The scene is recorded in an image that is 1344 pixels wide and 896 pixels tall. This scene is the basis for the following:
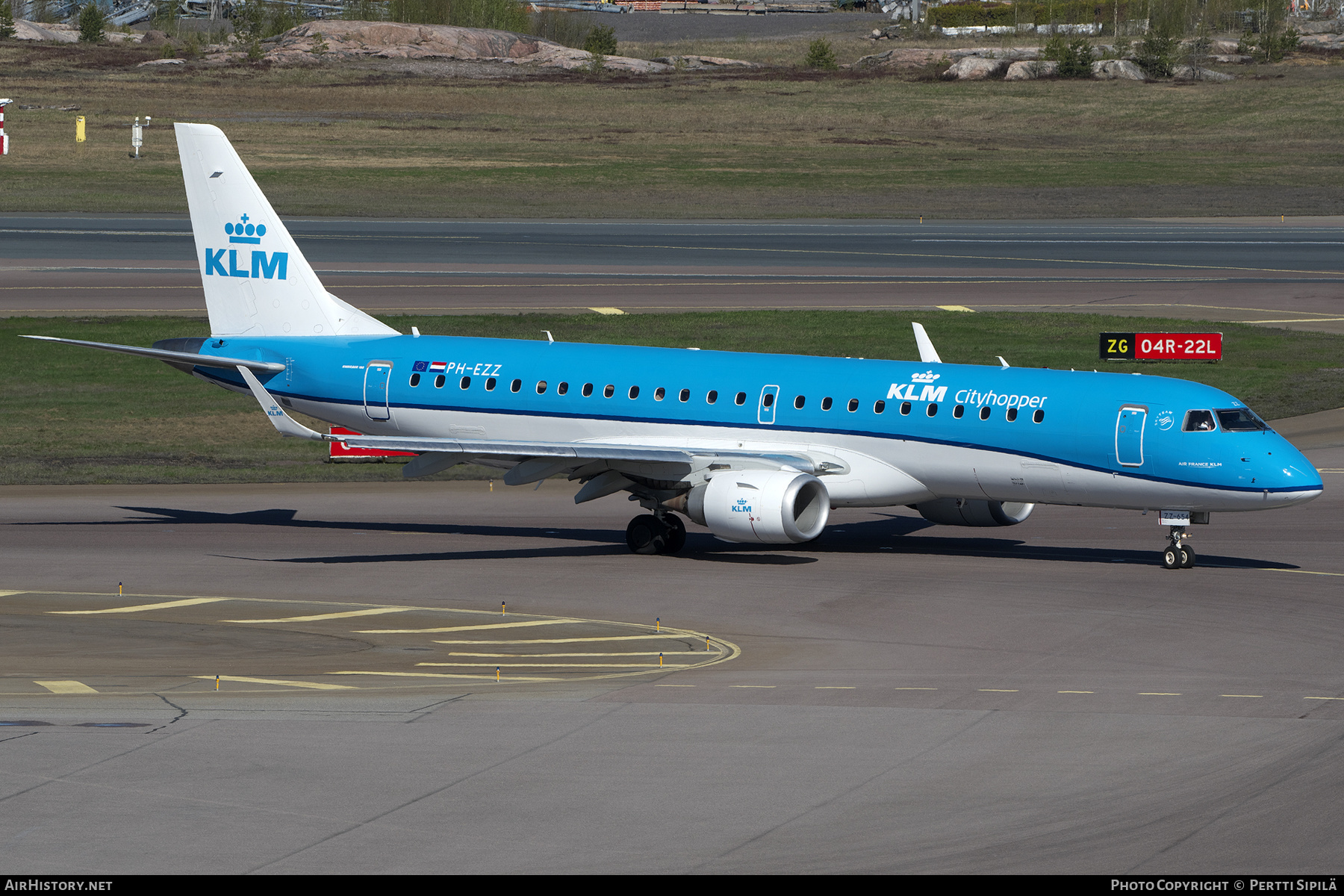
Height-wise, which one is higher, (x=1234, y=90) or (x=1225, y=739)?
(x=1234, y=90)

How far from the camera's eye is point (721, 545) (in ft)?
134

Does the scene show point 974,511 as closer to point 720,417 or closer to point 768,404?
point 768,404

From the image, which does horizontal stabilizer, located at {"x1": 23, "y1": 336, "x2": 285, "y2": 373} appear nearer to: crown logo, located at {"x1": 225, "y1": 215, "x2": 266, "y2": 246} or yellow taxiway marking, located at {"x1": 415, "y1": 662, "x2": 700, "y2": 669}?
crown logo, located at {"x1": 225, "y1": 215, "x2": 266, "y2": 246}

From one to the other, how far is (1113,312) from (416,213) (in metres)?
55.8

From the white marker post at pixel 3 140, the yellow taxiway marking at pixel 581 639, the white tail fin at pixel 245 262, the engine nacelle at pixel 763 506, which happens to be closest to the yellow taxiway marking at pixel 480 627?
the yellow taxiway marking at pixel 581 639

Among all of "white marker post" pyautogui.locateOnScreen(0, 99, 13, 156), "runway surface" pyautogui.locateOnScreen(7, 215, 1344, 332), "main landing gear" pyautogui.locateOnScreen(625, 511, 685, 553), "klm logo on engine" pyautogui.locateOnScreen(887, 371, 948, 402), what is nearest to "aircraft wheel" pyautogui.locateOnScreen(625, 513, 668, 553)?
"main landing gear" pyautogui.locateOnScreen(625, 511, 685, 553)

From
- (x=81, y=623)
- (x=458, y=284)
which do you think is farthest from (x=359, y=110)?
(x=81, y=623)

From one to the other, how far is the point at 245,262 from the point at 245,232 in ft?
2.48

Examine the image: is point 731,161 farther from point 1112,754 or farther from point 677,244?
point 1112,754

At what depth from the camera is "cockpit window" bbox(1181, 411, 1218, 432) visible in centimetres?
3512

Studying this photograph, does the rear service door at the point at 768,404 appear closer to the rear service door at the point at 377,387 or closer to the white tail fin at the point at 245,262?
the rear service door at the point at 377,387

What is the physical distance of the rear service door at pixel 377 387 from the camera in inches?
1660

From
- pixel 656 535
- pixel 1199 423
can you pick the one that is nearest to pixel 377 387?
pixel 656 535

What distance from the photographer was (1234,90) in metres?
178
